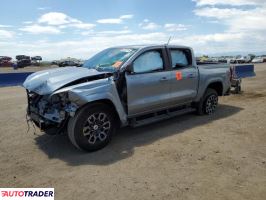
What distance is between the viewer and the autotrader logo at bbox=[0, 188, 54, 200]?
419cm

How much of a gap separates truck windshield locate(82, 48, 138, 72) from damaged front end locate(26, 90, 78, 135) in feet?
4.06

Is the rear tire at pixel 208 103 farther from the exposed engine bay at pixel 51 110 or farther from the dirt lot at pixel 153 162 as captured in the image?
the exposed engine bay at pixel 51 110

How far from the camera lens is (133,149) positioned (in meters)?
5.86

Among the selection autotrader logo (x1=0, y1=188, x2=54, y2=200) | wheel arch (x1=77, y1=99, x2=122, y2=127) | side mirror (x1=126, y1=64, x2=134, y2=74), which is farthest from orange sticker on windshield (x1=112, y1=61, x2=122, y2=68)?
autotrader logo (x1=0, y1=188, x2=54, y2=200)

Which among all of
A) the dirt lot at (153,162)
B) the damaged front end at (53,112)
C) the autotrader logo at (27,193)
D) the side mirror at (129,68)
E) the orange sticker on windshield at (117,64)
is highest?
the orange sticker on windshield at (117,64)

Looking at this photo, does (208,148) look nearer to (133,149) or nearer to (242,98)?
(133,149)

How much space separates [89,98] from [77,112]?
0.33 m

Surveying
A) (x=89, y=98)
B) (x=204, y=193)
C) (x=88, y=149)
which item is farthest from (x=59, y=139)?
(x=204, y=193)

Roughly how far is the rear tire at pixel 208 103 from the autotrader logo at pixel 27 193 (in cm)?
505

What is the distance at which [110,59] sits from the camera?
264 inches

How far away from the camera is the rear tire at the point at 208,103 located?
829 cm

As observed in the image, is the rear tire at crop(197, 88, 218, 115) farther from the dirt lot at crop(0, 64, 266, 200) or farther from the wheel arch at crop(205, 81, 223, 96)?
the dirt lot at crop(0, 64, 266, 200)

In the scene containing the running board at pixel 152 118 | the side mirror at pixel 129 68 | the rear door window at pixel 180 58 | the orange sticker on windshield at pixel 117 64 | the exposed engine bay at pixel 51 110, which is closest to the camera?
the exposed engine bay at pixel 51 110

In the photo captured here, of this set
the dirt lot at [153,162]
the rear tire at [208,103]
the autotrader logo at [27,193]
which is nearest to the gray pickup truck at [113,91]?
the rear tire at [208,103]
